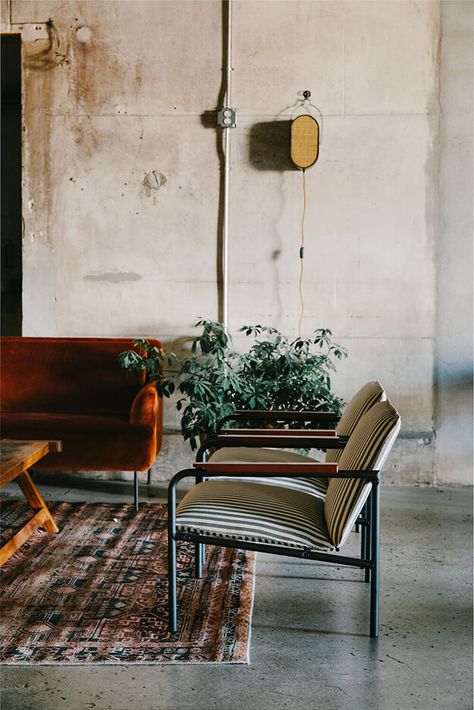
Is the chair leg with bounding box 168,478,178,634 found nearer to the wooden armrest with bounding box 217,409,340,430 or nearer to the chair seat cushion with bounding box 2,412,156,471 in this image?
the wooden armrest with bounding box 217,409,340,430

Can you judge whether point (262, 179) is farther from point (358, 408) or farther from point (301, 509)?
point (301, 509)

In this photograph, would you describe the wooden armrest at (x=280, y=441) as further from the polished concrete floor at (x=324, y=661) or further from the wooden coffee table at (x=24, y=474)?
the wooden coffee table at (x=24, y=474)

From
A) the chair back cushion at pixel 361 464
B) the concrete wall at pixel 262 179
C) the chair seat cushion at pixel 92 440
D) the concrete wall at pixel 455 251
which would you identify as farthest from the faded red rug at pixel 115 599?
the concrete wall at pixel 455 251

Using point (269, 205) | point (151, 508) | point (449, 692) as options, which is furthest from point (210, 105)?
point (449, 692)

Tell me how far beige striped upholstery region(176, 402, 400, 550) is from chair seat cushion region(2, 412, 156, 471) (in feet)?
4.84

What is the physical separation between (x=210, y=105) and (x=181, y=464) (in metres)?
2.44

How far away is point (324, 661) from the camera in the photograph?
251 cm

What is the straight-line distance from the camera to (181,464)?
5090mm

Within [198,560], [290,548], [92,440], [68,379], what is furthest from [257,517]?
[68,379]

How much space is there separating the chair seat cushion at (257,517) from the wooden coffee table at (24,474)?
2.71 feet

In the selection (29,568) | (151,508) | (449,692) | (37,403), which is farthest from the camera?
(37,403)

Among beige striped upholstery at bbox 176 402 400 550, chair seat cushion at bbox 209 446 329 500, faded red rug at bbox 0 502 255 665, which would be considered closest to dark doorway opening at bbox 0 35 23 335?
faded red rug at bbox 0 502 255 665

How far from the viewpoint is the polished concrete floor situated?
225cm

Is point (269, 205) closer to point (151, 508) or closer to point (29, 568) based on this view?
point (151, 508)
